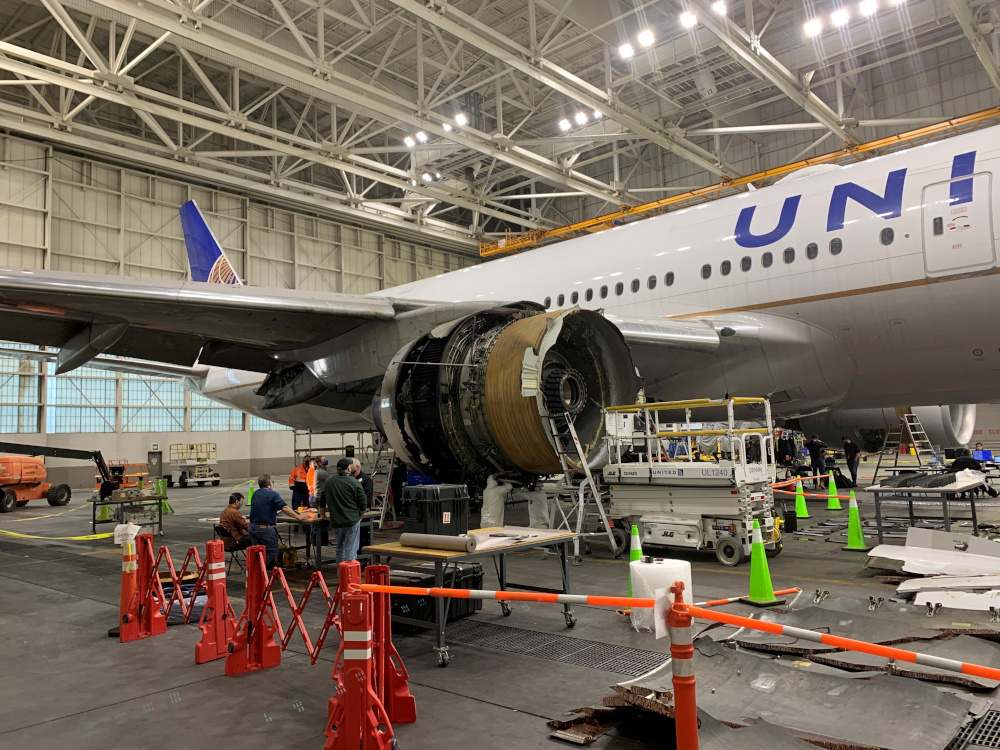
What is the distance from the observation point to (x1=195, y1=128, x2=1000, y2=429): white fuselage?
8.41 meters

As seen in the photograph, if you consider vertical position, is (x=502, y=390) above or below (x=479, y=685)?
above

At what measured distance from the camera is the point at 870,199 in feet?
29.9

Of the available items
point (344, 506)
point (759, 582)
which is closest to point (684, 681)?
point (759, 582)

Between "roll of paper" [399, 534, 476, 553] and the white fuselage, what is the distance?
627cm

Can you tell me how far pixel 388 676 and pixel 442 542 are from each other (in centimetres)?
145

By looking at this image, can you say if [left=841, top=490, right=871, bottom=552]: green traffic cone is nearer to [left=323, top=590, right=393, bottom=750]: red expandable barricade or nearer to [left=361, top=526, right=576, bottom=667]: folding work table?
[left=361, top=526, right=576, bottom=667]: folding work table

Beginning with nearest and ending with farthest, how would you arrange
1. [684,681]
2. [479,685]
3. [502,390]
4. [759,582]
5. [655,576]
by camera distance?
1. [684,681]
2. [479,685]
3. [655,576]
4. [759,582]
5. [502,390]

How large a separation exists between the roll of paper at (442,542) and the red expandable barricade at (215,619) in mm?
1409

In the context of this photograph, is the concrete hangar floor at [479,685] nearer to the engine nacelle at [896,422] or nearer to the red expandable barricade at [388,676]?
the red expandable barricade at [388,676]

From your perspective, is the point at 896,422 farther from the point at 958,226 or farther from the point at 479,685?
the point at 479,685

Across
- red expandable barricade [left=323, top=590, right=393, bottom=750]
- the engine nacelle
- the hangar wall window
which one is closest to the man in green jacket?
red expandable barricade [left=323, top=590, right=393, bottom=750]

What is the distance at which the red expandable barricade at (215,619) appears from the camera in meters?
5.06

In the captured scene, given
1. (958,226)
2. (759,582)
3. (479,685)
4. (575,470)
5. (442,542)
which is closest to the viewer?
(479,685)

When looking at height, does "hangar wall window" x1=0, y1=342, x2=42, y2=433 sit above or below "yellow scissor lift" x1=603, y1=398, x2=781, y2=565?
above
